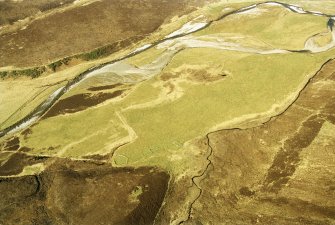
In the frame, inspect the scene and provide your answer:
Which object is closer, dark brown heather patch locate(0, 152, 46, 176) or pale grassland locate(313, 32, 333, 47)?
dark brown heather patch locate(0, 152, 46, 176)

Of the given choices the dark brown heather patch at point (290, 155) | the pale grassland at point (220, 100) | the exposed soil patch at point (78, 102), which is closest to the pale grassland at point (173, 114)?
the pale grassland at point (220, 100)

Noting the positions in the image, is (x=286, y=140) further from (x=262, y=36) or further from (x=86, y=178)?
(x=262, y=36)

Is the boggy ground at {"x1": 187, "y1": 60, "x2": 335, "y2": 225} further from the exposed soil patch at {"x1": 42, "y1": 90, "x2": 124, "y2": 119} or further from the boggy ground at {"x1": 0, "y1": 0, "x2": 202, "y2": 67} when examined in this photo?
the boggy ground at {"x1": 0, "y1": 0, "x2": 202, "y2": 67}

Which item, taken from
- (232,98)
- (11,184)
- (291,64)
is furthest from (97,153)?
(291,64)

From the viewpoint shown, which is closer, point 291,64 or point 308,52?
point 291,64

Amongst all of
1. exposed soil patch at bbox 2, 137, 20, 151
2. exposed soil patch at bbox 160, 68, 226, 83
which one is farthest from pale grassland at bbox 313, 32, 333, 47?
exposed soil patch at bbox 2, 137, 20, 151

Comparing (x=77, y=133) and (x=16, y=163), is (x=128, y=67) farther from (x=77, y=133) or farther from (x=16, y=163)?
(x=16, y=163)

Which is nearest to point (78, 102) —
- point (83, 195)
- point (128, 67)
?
point (128, 67)
